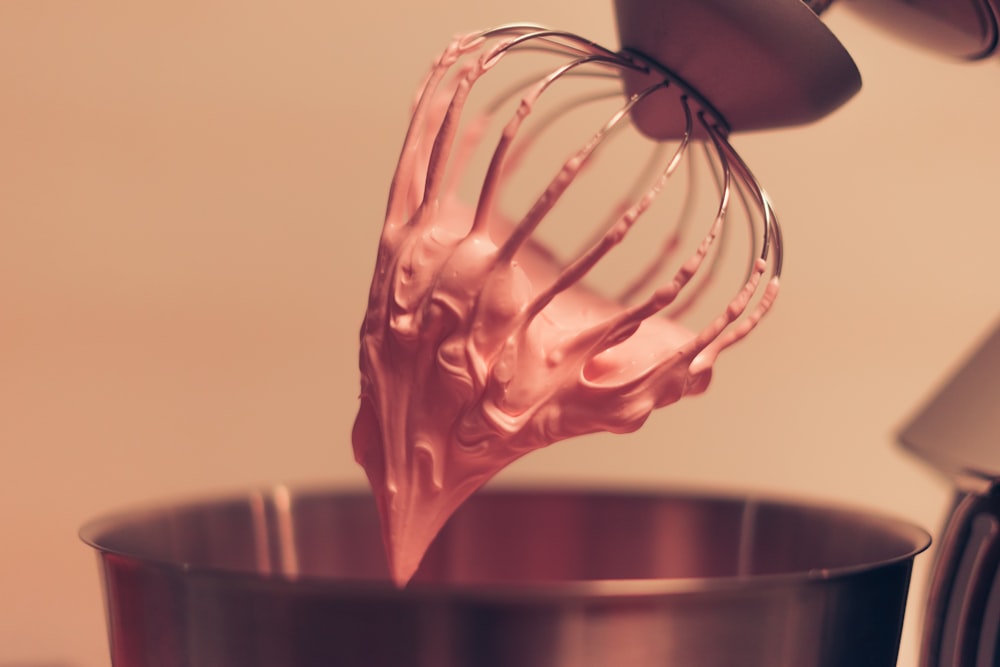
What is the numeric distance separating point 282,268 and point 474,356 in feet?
0.92

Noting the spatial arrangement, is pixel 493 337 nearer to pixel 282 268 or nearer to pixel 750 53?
pixel 750 53

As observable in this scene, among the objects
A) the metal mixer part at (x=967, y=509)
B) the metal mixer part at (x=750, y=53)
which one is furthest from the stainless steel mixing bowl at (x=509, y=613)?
the metal mixer part at (x=750, y=53)

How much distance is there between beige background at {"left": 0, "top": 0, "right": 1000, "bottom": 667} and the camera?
0.55 meters

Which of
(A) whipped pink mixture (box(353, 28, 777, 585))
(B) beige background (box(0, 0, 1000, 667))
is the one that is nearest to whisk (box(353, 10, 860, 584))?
(A) whipped pink mixture (box(353, 28, 777, 585))

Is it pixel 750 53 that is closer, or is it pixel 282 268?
pixel 750 53

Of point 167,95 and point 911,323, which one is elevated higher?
point 167,95

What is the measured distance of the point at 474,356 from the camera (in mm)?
332

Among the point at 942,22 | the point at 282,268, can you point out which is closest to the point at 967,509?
the point at 942,22

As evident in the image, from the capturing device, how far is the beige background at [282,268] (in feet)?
1.79

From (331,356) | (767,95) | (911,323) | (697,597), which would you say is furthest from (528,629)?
(911,323)

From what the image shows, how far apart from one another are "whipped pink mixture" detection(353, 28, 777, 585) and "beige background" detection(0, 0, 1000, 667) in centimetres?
24

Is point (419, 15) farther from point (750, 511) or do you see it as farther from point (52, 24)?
point (750, 511)

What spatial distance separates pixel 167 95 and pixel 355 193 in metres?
0.10

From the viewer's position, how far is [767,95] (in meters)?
0.35
